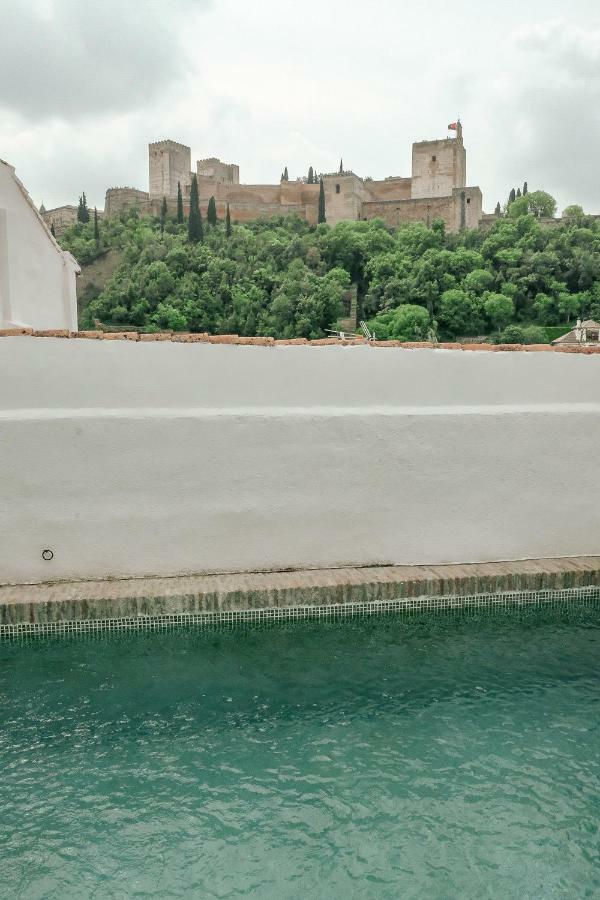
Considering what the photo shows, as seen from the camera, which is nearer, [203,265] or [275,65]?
[275,65]

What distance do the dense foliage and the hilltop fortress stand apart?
378 inches

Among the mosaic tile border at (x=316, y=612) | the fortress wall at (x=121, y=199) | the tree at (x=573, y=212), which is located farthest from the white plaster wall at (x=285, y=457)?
the fortress wall at (x=121, y=199)

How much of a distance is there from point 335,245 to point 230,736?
4764 cm

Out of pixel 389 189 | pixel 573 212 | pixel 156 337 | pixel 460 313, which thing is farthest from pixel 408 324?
pixel 156 337

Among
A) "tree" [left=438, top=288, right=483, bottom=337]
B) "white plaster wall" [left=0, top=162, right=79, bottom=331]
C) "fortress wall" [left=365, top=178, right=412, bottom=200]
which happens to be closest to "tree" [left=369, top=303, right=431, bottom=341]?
"tree" [left=438, top=288, right=483, bottom=337]

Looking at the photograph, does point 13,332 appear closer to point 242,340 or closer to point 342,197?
point 242,340

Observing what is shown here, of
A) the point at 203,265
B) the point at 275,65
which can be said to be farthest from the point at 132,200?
the point at 275,65

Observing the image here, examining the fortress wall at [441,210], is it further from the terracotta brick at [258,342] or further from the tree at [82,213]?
the terracotta brick at [258,342]

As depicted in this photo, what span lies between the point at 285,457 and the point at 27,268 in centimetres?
391

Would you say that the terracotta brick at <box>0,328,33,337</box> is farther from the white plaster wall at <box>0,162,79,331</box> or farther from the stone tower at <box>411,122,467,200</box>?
the stone tower at <box>411,122,467,200</box>

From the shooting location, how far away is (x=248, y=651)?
436cm

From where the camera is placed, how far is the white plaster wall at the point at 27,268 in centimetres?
660

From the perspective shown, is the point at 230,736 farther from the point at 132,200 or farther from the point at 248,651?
the point at 132,200

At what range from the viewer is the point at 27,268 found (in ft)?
23.4
